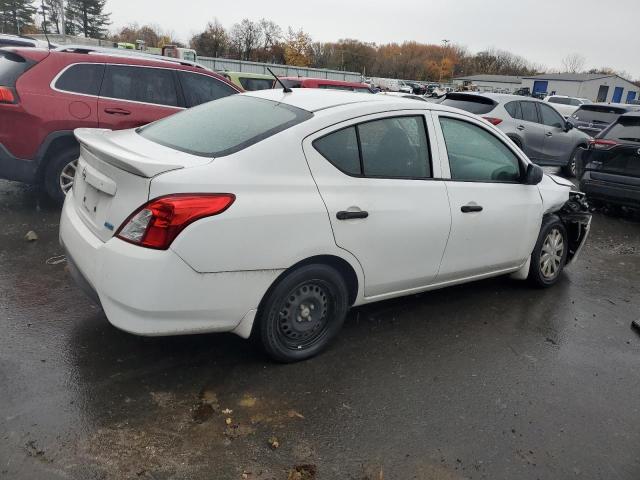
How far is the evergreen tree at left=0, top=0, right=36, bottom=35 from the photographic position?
63294mm

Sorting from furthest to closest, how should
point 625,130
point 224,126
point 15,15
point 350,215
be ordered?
1. point 15,15
2. point 625,130
3. point 224,126
4. point 350,215

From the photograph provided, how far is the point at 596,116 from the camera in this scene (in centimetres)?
1531

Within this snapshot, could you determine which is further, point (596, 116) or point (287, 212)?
point (596, 116)

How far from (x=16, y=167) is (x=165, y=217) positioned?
13.0 ft

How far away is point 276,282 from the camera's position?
303 cm

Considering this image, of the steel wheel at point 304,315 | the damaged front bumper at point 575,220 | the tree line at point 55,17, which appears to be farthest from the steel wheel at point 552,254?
the tree line at point 55,17

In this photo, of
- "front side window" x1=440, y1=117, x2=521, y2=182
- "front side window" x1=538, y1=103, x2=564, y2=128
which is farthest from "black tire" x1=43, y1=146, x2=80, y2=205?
"front side window" x1=538, y1=103, x2=564, y2=128

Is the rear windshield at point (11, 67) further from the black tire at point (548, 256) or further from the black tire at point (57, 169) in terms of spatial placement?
the black tire at point (548, 256)

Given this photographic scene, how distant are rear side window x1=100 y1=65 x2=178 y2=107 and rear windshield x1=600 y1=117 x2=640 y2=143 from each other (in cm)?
665

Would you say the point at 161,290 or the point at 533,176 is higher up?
the point at 533,176

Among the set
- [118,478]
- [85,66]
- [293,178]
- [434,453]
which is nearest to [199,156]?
[293,178]

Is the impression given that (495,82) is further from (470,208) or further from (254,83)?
(470,208)

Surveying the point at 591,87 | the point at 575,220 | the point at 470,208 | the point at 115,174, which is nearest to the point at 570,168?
the point at 575,220

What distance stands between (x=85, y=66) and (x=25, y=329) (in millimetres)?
3760
